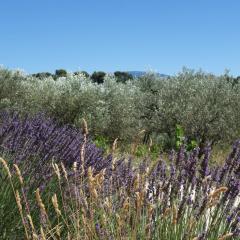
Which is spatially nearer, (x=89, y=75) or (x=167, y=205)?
(x=167, y=205)

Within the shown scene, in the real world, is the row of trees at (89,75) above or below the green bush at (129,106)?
above

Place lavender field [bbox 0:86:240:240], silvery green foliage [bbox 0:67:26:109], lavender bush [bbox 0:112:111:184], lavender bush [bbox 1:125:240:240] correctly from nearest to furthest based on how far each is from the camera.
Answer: lavender field [bbox 0:86:240:240] → lavender bush [bbox 1:125:240:240] → lavender bush [bbox 0:112:111:184] → silvery green foliage [bbox 0:67:26:109]

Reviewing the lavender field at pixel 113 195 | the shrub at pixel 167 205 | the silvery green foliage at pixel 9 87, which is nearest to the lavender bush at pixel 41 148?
the lavender field at pixel 113 195

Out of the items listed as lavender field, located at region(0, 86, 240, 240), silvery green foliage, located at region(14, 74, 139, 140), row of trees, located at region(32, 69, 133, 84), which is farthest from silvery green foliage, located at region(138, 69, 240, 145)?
lavender field, located at region(0, 86, 240, 240)

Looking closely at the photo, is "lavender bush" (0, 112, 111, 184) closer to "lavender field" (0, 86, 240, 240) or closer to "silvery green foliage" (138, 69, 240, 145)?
"lavender field" (0, 86, 240, 240)

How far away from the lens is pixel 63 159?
17.0ft

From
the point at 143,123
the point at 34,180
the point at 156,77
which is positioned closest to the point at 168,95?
the point at 143,123

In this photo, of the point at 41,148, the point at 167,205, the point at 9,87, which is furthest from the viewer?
the point at 9,87

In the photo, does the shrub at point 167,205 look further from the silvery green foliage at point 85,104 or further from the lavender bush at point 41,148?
the silvery green foliage at point 85,104

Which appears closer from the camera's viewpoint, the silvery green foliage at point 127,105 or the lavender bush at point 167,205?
the lavender bush at point 167,205

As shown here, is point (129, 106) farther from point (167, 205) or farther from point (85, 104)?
point (167, 205)

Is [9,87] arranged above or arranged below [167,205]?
above

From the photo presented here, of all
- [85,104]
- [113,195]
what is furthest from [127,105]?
[113,195]

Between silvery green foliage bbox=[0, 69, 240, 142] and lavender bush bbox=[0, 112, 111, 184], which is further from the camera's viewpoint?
silvery green foliage bbox=[0, 69, 240, 142]
